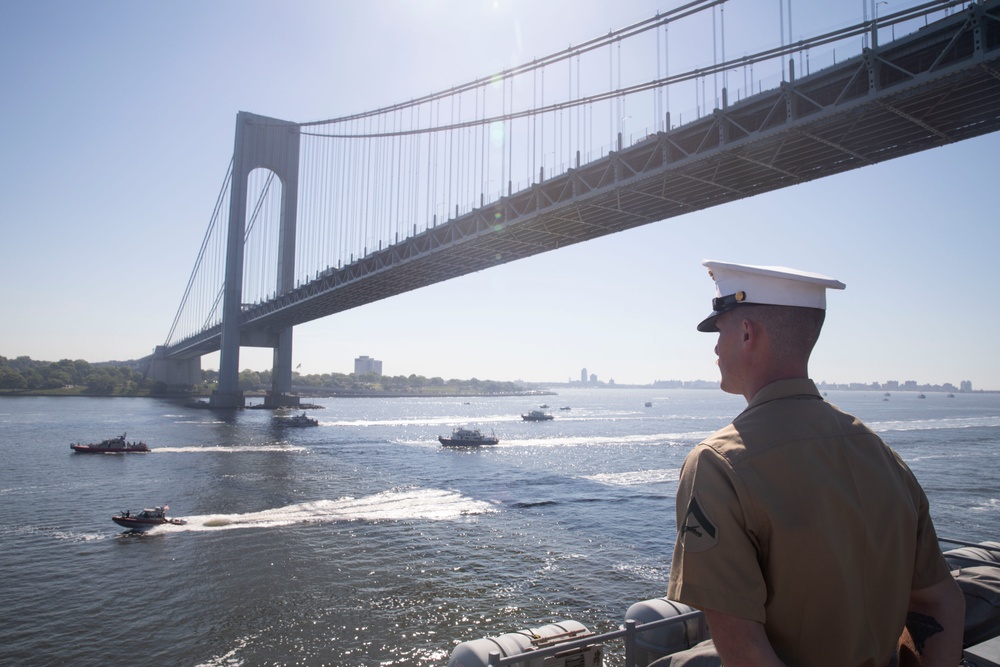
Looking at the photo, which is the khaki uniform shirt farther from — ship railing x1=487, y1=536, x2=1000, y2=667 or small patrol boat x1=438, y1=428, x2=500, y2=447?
small patrol boat x1=438, y1=428, x2=500, y2=447

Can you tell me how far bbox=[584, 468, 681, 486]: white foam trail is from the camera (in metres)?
35.9

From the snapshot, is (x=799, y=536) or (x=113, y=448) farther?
(x=113, y=448)

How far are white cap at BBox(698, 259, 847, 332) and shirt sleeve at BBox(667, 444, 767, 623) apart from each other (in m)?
0.48

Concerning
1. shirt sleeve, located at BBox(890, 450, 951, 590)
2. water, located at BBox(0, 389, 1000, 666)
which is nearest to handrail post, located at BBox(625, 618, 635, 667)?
shirt sleeve, located at BBox(890, 450, 951, 590)

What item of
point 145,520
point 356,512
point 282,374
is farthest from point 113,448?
point 282,374

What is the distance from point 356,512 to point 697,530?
27.4 metres

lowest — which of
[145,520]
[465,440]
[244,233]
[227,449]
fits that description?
[145,520]

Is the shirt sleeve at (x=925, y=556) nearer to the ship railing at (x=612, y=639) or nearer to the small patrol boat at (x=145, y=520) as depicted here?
the ship railing at (x=612, y=639)

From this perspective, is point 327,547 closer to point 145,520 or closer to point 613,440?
point 145,520

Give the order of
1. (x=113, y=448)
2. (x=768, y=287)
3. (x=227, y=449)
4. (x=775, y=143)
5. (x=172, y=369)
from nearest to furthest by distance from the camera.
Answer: (x=768, y=287) < (x=775, y=143) < (x=113, y=448) < (x=227, y=449) < (x=172, y=369)

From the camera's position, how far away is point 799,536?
4.88 feet

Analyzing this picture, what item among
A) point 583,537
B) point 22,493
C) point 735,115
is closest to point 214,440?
point 22,493

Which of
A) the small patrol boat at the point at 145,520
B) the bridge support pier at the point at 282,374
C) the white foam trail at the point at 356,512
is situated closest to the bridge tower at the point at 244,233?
the bridge support pier at the point at 282,374

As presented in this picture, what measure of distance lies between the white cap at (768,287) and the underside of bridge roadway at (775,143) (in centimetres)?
2242
